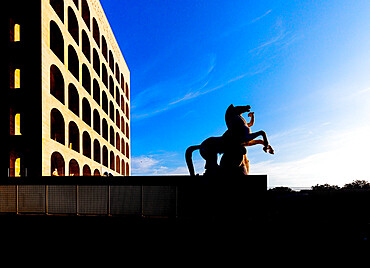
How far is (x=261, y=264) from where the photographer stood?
9734 millimetres

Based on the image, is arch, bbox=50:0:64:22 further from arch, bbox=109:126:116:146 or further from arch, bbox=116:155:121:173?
arch, bbox=116:155:121:173

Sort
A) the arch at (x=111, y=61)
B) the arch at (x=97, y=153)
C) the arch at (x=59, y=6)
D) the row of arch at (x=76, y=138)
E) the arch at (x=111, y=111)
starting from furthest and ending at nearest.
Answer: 1. the arch at (x=111, y=61)
2. the arch at (x=111, y=111)
3. the arch at (x=97, y=153)
4. the arch at (x=59, y=6)
5. the row of arch at (x=76, y=138)

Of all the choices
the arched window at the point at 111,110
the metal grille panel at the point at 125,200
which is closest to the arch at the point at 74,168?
the arched window at the point at 111,110

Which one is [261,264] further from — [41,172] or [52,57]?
[52,57]

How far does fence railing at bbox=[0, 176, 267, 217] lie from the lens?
13.0 metres

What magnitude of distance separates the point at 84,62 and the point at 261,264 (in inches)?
1081

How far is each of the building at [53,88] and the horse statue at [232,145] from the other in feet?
42.9

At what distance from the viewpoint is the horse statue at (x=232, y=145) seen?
12297mm

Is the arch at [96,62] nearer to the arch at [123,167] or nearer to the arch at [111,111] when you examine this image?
the arch at [111,111]

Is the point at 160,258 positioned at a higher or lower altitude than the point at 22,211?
lower

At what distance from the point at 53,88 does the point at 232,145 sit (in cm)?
1954

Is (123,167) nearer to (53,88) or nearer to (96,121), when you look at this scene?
(96,121)

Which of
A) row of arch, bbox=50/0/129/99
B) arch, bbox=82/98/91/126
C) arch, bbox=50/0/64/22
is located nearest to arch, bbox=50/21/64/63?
row of arch, bbox=50/0/129/99

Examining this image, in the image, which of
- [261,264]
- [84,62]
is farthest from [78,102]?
[261,264]
